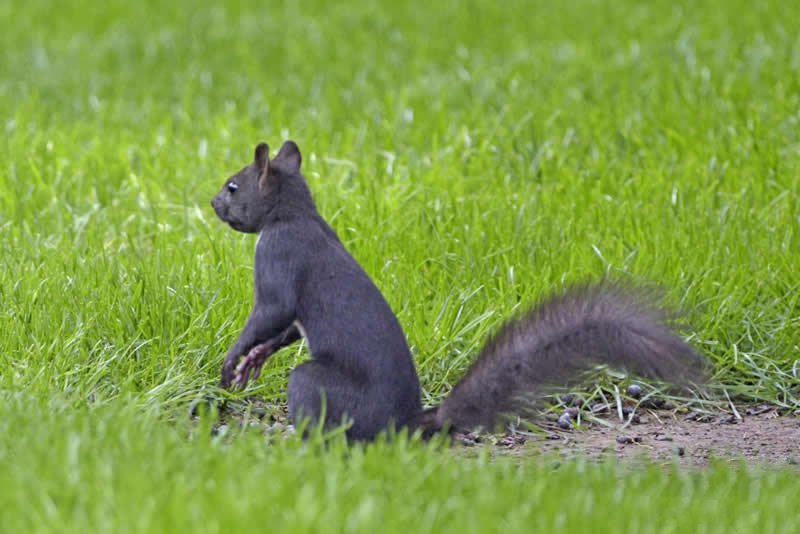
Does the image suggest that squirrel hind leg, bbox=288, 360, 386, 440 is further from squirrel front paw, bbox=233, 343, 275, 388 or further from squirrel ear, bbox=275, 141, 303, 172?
squirrel ear, bbox=275, 141, 303, 172

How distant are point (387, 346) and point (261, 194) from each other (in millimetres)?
697

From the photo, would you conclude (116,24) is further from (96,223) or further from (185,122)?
(96,223)

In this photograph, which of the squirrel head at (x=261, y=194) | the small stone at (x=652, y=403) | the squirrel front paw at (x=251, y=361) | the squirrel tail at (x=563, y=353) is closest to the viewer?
the squirrel tail at (x=563, y=353)

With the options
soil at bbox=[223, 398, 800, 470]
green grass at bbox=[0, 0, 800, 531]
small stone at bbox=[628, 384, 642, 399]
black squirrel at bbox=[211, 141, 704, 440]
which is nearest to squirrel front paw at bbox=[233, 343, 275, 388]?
black squirrel at bbox=[211, 141, 704, 440]

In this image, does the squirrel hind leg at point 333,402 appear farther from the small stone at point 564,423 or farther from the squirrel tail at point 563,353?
the small stone at point 564,423

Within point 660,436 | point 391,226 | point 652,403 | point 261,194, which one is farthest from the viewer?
point 391,226

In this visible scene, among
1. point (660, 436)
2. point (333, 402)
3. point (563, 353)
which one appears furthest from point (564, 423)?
point (333, 402)

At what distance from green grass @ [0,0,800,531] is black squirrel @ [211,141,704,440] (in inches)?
7.9

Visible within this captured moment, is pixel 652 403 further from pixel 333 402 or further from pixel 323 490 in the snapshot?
pixel 323 490

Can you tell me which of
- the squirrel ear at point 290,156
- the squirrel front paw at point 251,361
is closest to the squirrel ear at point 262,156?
the squirrel ear at point 290,156

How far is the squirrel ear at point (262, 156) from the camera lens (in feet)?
13.9

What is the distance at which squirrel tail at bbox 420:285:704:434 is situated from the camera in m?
3.68

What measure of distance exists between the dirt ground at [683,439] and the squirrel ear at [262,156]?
1.09 m

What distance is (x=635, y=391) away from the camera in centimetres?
483
